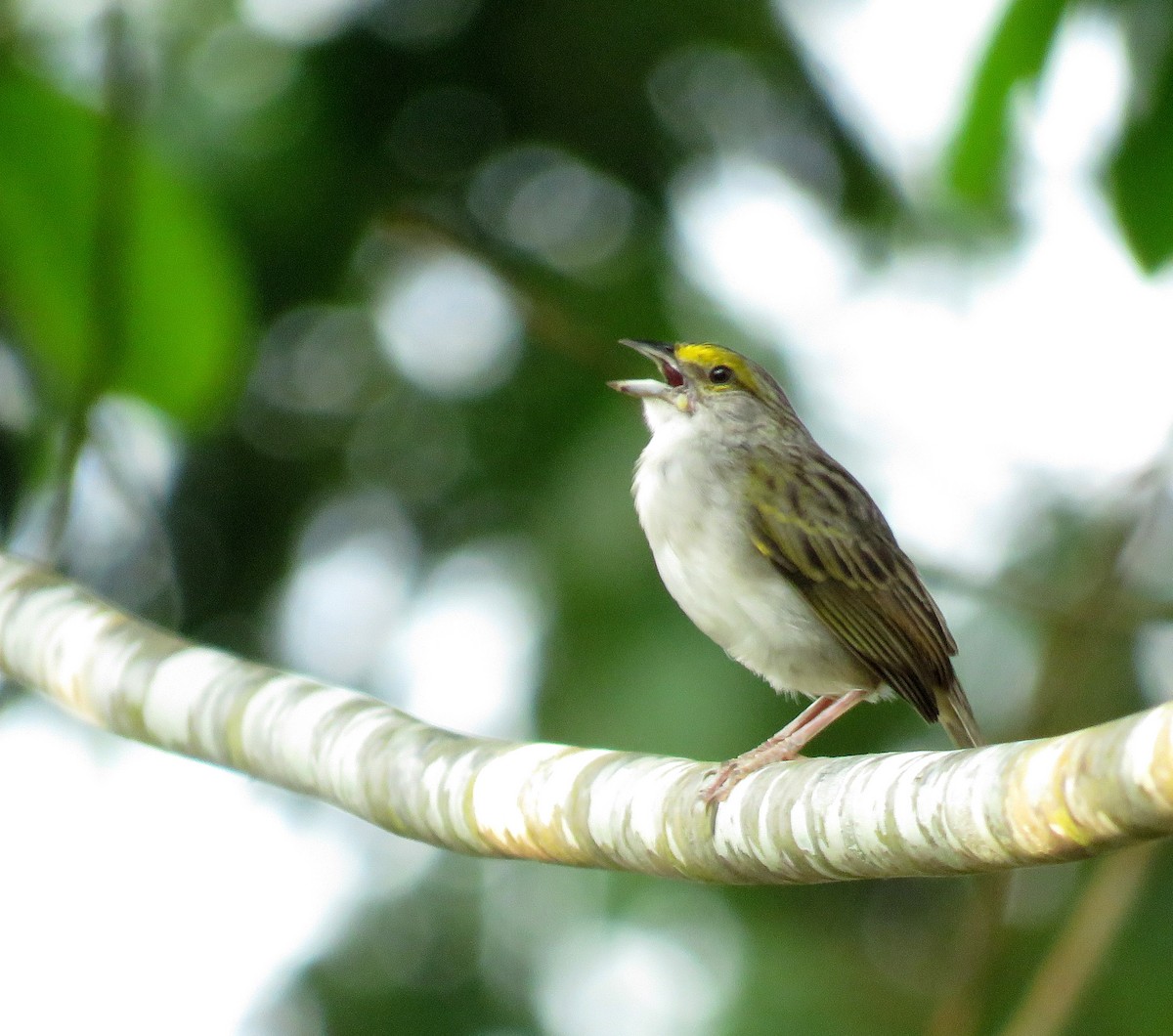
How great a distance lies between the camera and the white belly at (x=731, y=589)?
13.6ft

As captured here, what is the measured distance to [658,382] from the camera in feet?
15.8

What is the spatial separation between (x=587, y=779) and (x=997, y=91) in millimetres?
1793

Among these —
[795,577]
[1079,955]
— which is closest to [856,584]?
[795,577]

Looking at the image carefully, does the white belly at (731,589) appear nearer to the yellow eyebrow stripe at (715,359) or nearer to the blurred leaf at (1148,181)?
the yellow eyebrow stripe at (715,359)

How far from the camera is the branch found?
1.97 meters

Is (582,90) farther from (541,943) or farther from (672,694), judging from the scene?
(541,943)

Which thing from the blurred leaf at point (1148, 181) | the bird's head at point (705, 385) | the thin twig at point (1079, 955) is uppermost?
the blurred leaf at point (1148, 181)

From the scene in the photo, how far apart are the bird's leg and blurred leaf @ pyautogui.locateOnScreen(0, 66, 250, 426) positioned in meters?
1.92

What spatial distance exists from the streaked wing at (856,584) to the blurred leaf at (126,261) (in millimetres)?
1598

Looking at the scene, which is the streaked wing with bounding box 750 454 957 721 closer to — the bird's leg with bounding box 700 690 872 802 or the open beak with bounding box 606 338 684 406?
the bird's leg with bounding box 700 690 872 802

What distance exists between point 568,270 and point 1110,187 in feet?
10.8

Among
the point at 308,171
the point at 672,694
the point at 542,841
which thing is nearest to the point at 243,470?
the point at 308,171

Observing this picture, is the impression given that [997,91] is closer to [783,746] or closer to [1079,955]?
[783,746]

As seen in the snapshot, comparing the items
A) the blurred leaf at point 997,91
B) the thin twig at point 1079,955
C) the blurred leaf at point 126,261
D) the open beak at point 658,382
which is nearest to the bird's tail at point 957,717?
the thin twig at point 1079,955
